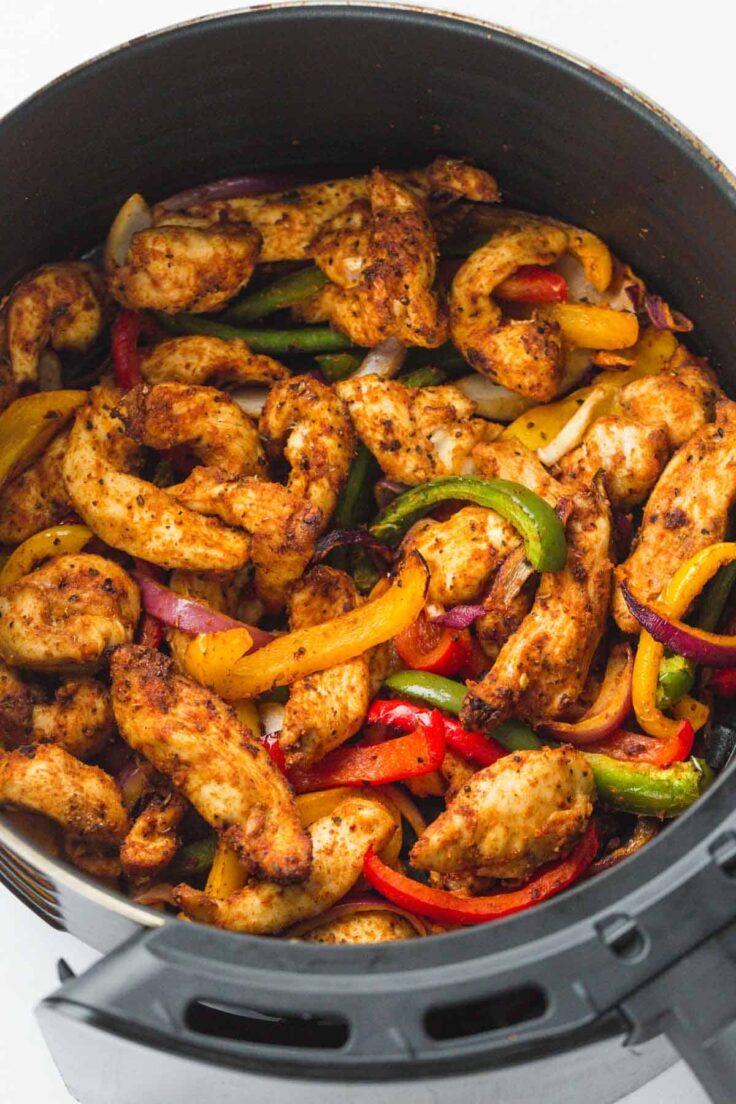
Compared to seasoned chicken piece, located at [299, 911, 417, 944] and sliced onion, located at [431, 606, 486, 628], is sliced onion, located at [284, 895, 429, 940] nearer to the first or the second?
seasoned chicken piece, located at [299, 911, 417, 944]

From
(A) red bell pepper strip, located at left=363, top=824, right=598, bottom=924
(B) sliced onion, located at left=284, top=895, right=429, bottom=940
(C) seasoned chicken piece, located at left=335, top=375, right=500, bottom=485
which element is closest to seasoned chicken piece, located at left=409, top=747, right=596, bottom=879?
(A) red bell pepper strip, located at left=363, top=824, right=598, bottom=924

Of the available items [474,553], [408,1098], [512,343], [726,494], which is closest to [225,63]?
[512,343]

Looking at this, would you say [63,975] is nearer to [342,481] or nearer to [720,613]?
[342,481]

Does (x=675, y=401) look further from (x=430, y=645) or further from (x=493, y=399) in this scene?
(x=430, y=645)

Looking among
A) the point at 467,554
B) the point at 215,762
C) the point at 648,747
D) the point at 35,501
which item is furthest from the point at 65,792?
the point at 648,747

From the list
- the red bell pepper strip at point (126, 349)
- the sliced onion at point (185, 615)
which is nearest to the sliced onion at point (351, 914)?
the sliced onion at point (185, 615)

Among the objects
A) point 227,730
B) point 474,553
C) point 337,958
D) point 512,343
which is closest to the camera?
point 337,958

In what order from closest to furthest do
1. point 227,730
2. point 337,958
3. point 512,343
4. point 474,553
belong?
1. point 337,958
2. point 227,730
3. point 474,553
4. point 512,343

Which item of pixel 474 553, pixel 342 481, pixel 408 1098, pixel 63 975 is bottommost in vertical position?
pixel 408 1098
